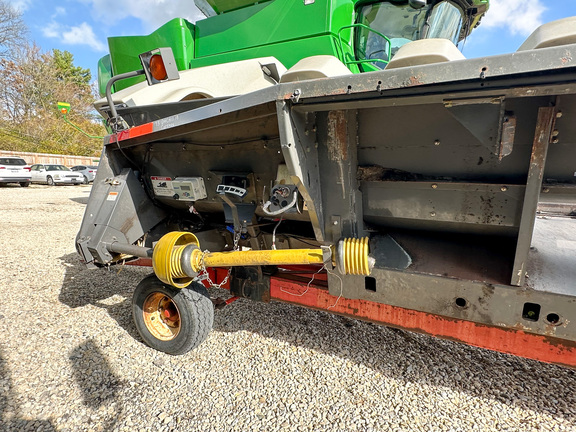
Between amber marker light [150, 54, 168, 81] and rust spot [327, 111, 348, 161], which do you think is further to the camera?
amber marker light [150, 54, 168, 81]

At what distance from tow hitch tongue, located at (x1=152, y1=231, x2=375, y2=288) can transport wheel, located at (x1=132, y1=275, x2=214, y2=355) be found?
0.29 m

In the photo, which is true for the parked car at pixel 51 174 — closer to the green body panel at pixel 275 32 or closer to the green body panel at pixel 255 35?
the green body panel at pixel 255 35

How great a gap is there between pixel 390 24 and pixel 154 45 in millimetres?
2456

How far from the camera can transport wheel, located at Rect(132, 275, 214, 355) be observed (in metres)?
2.49

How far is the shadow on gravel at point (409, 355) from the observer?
2135 mm

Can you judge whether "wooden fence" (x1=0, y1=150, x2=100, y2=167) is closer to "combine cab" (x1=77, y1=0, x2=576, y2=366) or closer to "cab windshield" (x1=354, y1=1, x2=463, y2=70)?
"combine cab" (x1=77, y1=0, x2=576, y2=366)

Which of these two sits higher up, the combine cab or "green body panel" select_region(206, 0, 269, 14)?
"green body panel" select_region(206, 0, 269, 14)

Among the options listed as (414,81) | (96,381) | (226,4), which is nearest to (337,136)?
(414,81)

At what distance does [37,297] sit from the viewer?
368 cm

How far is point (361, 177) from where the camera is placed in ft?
6.25

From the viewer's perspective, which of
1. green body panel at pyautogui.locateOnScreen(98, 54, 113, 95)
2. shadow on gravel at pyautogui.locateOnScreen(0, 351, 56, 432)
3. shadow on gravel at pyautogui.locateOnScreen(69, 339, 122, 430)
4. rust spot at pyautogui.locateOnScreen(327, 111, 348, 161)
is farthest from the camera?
green body panel at pyautogui.locateOnScreen(98, 54, 113, 95)

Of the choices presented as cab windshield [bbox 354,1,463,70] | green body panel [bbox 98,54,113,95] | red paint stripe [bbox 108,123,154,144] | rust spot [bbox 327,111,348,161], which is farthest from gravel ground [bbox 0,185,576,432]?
green body panel [bbox 98,54,113,95]

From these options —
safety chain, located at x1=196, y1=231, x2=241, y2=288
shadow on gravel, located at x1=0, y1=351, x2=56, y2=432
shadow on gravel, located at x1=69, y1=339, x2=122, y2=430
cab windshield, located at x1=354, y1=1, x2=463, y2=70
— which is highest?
cab windshield, located at x1=354, y1=1, x2=463, y2=70

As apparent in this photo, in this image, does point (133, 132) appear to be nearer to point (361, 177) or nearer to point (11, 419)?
point (361, 177)
